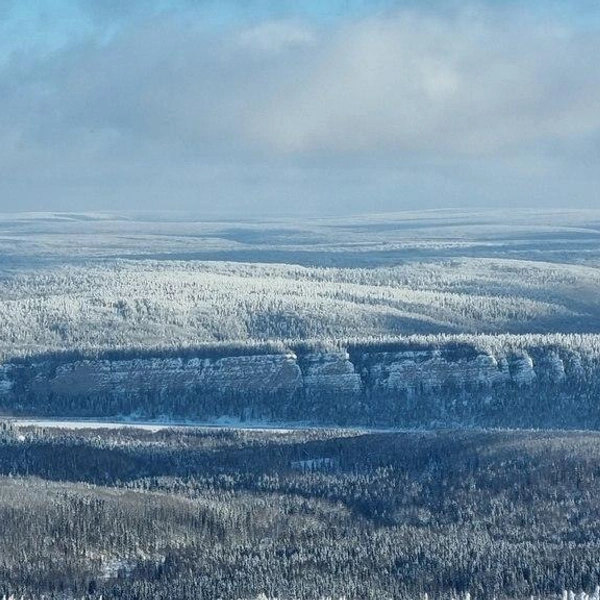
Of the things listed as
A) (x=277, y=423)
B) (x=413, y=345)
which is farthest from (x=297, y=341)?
(x=277, y=423)

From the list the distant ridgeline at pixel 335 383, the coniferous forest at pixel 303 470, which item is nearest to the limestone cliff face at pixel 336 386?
the distant ridgeline at pixel 335 383

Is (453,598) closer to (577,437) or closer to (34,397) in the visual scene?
(577,437)

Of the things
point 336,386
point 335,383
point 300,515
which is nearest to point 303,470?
point 300,515

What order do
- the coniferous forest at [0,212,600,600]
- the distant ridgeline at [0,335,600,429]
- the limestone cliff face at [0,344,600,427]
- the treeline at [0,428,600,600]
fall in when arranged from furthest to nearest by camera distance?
the limestone cliff face at [0,344,600,427] < the distant ridgeline at [0,335,600,429] < the coniferous forest at [0,212,600,600] < the treeline at [0,428,600,600]

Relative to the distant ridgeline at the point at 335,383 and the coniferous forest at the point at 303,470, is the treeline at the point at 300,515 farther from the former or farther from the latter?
the distant ridgeline at the point at 335,383

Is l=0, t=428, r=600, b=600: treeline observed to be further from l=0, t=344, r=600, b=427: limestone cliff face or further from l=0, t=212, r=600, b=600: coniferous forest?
l=0, t=344, r=600, b=427: limestone cliff face

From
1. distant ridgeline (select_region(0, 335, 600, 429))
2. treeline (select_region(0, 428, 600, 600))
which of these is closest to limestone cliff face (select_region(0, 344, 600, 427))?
distant ridgeline (select_region(0, 335, 600, 429))
